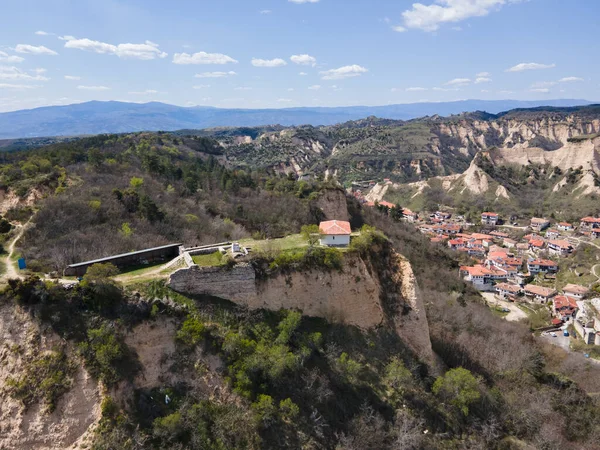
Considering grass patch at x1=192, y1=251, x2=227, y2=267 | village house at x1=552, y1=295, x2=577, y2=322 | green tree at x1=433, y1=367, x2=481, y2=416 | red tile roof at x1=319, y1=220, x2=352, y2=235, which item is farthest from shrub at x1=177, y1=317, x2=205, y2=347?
village house at x1=552, y1=295, x2=577, y2=322

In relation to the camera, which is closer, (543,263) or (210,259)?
(210,259)

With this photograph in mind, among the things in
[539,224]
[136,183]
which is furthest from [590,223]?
[136,183]

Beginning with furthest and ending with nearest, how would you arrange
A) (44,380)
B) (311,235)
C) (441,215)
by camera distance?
(441,215), (311,235), (44,380)

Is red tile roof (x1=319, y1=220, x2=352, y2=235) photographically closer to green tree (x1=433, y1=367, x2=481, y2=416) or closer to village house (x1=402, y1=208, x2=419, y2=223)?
green tree (x1=433, y1=367, x2=481, y2=416)

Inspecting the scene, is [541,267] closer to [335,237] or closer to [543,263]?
[543,263]

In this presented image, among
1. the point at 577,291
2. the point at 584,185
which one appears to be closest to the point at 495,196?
the point at 584,185

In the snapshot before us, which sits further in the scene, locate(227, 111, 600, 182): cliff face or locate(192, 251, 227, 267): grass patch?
locate(227, 111, 600, 182): cliff face
